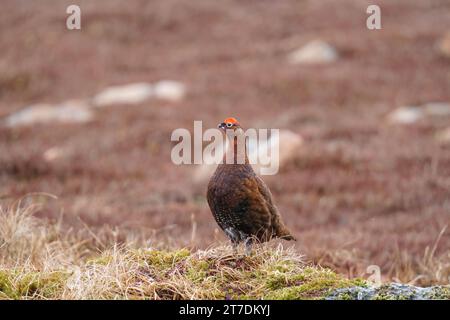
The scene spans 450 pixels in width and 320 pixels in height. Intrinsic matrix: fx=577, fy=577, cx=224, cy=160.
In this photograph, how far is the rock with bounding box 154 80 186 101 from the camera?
813 inches

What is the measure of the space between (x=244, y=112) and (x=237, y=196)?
15715 mm

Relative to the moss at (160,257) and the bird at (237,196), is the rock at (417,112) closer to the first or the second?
the bird at (237,196)

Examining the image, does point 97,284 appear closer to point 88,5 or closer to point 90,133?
point 90,133

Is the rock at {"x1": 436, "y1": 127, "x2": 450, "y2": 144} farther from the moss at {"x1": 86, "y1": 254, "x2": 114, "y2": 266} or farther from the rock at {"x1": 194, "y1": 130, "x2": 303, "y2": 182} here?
the moss at {"x1": 86, "y1": 254, "x2": 114, "y2": 266}

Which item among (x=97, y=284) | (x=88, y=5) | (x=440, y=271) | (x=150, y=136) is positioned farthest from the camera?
(x=88, y=5)

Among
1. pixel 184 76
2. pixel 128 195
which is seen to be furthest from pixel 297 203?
pixel 184 76

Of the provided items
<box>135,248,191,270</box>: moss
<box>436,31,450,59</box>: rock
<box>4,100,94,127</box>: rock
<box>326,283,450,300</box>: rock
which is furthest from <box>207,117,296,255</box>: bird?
<box>436,31,450,59</box>: rock

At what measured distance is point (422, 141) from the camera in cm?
1467

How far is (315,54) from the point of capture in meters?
23.6

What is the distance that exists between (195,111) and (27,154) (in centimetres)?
659

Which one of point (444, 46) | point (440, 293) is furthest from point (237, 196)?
point (444, 46)

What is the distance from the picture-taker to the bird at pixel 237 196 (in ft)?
12.2

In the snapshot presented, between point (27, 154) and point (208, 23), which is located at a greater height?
point (208, 23)

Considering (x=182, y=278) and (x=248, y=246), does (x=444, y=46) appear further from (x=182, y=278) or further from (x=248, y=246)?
(x=182, y=278)
